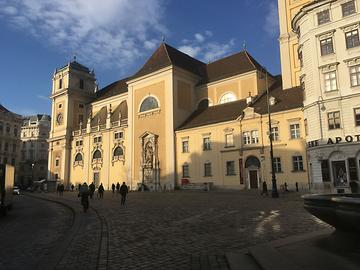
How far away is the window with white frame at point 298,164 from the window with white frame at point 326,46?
11.0 m

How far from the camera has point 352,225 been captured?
590 cm

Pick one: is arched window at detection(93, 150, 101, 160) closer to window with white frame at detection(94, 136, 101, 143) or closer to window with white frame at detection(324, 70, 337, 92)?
window with white frame at detection(94, 136, 101, 143)

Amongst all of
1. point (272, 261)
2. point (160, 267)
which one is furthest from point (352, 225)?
point (160, 267)

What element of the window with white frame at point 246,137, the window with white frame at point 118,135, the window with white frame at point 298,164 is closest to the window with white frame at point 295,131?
the window with white frame at point 298,164

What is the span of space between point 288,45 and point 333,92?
15417mm

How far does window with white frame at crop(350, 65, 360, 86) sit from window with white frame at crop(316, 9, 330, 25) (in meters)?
5.02

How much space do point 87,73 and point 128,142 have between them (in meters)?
25.9

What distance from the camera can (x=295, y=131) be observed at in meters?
37.2

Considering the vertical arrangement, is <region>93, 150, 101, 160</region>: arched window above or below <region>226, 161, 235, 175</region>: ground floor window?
above

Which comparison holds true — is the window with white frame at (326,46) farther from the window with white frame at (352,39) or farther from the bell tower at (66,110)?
the bell tower at (66,110)

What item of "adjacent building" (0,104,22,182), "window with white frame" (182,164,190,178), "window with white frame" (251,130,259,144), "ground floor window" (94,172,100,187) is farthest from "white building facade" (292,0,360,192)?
"adjacent building" (0,104,22,182)

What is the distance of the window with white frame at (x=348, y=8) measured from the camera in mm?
29312

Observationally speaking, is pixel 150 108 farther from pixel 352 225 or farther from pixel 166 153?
pixel 352 225

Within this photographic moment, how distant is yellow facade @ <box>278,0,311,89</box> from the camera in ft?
139
